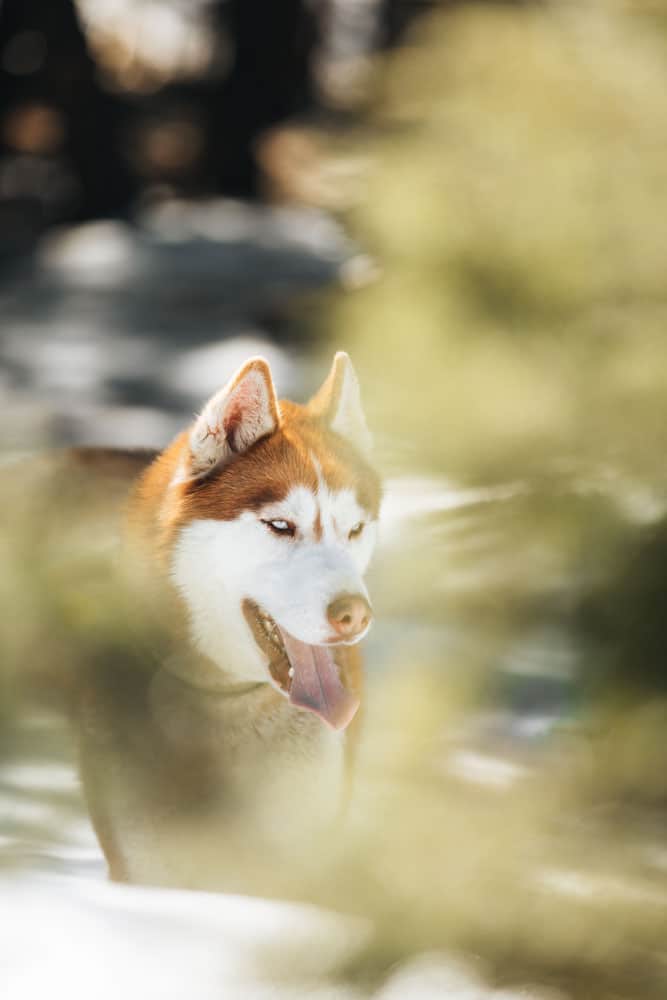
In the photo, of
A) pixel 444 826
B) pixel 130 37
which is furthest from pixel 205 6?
pixel 444 826

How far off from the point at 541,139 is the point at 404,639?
53 centimetres

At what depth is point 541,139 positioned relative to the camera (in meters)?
1.16

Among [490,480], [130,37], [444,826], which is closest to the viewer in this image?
[444,826]

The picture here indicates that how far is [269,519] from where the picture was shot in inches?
48.5

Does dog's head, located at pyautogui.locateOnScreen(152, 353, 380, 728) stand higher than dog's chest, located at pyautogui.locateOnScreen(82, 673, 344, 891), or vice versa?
dog's head, located at pyautogui.locateOnScreen(152, 353, 380, 728)

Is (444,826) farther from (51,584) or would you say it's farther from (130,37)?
(130,37)

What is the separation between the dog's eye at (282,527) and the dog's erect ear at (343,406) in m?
0.13

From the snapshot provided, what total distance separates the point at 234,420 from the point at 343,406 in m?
0.12

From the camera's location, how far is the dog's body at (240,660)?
1.20 meters

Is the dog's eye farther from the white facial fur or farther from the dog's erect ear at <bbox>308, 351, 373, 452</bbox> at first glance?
the dog's erect ear at <bbox>308, 351, 373, 452</bbox>

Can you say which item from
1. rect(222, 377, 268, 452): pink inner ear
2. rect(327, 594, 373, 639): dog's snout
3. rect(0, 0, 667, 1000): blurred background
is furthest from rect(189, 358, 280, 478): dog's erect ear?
rect(327, 594, 373, 639): dog's snout

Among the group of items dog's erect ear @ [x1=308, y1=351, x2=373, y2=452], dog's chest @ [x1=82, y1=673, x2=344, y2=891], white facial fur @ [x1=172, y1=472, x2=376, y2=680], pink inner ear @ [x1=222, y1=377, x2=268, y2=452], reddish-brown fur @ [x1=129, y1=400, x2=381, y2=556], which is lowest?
dog's chest @ [x1=82, y1=673, x2=344, y2=891]

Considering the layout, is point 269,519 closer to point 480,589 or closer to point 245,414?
point 245,414

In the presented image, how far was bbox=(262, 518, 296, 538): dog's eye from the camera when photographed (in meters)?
1.23
